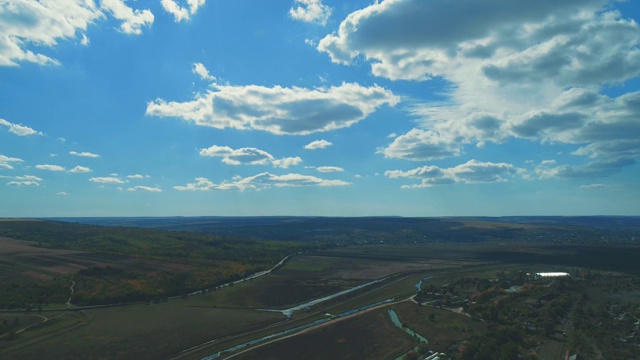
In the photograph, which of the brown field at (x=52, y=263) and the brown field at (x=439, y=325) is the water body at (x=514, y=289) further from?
the brown field at (x=52, y=263)

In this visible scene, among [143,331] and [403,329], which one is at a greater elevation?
[143,331]

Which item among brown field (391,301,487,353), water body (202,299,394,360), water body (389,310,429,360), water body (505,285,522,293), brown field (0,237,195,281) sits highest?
brown field (0,237,195,281)

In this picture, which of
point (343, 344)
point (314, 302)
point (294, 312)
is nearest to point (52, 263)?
point (314, 302)

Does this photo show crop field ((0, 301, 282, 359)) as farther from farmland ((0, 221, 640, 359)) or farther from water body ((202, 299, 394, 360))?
water body ((202, 299, 394, 360))

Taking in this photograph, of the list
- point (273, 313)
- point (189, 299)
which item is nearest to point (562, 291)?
point (273, 313)

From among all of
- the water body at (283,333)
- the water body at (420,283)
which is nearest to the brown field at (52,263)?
the water body at (283,333)

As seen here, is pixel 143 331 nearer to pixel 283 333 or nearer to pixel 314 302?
pixel 283 333

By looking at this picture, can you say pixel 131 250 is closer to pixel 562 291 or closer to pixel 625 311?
pixel 562 291

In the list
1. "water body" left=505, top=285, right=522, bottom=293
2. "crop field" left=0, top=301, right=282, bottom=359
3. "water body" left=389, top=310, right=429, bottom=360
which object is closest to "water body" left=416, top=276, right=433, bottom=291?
"water body" left=505, top=285, right=522, bottom=293
